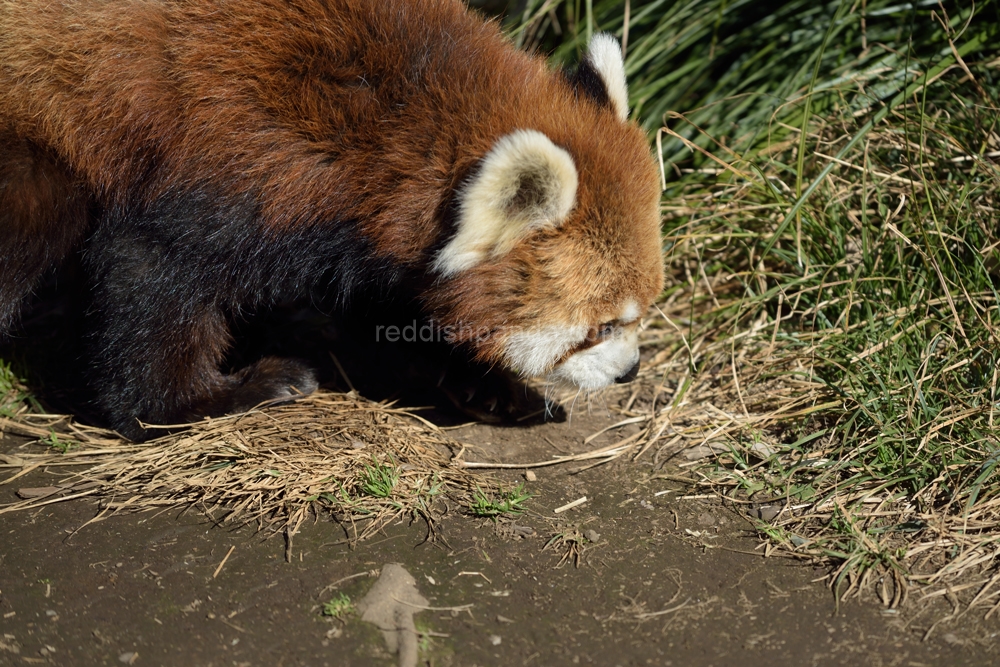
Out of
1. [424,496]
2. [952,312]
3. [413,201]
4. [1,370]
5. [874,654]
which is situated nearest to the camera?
[874,654]

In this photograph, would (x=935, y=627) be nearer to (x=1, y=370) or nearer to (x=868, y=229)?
Answer: (x=868, y=229)

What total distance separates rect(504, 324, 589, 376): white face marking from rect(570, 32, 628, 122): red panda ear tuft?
88 centimetres

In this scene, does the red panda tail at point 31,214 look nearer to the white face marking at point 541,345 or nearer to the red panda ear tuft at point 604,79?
the white face marking at point 541,345

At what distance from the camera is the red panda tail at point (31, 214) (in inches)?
118

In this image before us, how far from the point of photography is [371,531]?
2.86 metres

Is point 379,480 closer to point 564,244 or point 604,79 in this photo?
point 564,244

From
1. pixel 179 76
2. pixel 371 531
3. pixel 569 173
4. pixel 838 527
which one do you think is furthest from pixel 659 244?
pixel 179 76

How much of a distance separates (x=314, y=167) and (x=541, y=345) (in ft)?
3.36

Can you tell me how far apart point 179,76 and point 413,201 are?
3.03 feet

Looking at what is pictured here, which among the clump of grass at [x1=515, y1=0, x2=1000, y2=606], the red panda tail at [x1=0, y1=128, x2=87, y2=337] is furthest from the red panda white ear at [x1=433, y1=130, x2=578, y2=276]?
the red panda tail at [x1=0, y1=128, x2=87, y2=337]

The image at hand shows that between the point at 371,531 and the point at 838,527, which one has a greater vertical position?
the point at 838,527

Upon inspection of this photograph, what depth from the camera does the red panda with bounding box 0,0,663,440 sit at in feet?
9.29

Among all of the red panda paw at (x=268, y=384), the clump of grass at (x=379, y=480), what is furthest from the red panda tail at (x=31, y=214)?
the clump of grass at (x=379, y=480)

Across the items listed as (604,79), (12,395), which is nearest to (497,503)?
(604,79)
